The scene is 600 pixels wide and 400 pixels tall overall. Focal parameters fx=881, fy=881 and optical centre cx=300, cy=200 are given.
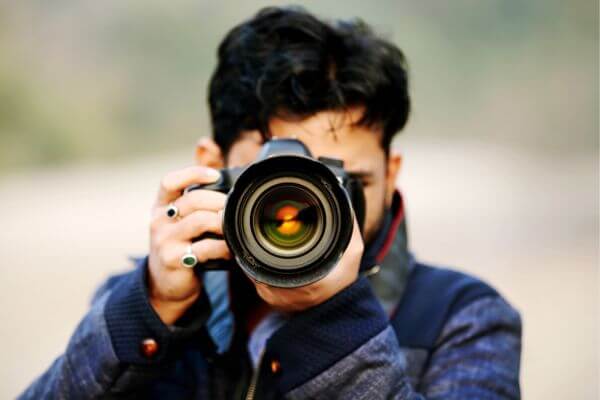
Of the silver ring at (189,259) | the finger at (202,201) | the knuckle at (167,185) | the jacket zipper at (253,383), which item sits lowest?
the jacket zipper at (253,383)

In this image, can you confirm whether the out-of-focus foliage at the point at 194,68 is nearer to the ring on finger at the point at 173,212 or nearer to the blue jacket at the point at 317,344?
the blue jacket at the point at 317,344

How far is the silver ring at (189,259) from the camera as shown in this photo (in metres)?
1.19

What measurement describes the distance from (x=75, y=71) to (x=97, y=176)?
121 inches

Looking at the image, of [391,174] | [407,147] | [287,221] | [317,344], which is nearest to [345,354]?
[317,344]

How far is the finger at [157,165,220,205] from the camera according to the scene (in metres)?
1.21

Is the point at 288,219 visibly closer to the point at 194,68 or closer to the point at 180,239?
the point at 180,239

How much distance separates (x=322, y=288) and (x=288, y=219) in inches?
4.1

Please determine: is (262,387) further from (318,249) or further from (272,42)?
(272,42)

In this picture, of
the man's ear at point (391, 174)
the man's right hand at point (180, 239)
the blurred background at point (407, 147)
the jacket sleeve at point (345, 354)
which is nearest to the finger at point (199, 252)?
the man's right hand at point (180, 239)

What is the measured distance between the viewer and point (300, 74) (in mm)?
1410

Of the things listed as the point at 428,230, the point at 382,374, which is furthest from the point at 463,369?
the point at 428,230

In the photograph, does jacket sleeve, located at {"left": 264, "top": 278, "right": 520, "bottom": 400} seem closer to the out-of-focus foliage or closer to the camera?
the camera

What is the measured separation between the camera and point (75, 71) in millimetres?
11078

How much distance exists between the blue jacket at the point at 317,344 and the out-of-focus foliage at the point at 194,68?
8.10 meters
